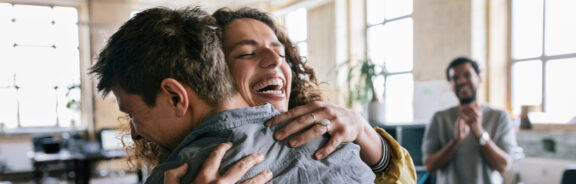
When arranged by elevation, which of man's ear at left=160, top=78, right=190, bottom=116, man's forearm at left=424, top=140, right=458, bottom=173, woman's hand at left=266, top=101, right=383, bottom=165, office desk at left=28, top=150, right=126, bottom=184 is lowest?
office desk at left=28, top=150, right=126, bottom=184

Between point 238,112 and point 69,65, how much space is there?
9741mm

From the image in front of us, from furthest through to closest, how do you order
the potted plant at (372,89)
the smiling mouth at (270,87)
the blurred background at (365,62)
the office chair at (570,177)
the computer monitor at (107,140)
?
the computer monitor at (107,140)
the blurred background at (365,62)
the potted plant at (372,89)
the office chair at (570,177)
the smiling mouth at (270,87)

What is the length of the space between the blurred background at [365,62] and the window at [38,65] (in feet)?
0.07

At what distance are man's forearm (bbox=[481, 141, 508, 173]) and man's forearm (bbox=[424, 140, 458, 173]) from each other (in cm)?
18

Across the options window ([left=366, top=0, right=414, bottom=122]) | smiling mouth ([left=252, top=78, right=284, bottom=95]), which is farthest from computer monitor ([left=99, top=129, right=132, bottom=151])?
smiling mouth ([left=252, top=78, right=284, bottom=95])

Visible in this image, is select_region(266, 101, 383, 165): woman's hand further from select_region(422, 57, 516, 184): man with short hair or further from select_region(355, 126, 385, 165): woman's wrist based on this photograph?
select_region(422, 57, 516, 184): man with short hair

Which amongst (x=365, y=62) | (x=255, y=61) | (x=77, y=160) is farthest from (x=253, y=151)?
(x=77, y=160)

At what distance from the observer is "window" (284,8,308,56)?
8953 millimetres

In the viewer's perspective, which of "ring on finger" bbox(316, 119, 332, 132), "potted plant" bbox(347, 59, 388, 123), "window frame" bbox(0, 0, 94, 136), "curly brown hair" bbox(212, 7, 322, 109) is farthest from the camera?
"window frame" bbox(0, 0, 94, 136)

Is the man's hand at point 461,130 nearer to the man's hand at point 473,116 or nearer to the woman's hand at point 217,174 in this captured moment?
the man's hand at point 473,116

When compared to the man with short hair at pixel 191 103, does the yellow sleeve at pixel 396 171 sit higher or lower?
lower

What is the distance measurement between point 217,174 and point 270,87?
416 mm

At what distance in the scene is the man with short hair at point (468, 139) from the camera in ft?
7.91

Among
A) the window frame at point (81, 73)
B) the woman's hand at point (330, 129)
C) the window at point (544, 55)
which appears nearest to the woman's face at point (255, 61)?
the woman's hand at point (330, 129)
